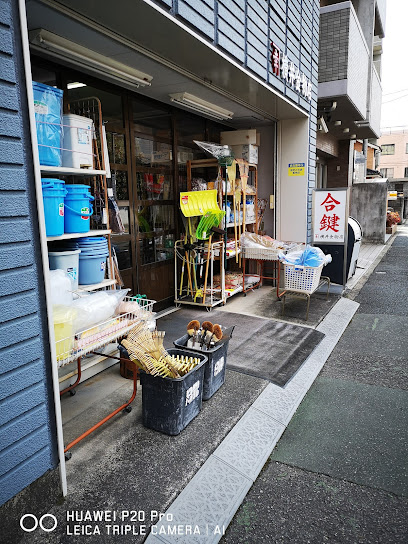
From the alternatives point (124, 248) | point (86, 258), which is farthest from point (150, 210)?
point (86, 258)

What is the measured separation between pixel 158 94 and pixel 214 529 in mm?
5205

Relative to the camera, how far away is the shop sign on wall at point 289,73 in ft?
18.3

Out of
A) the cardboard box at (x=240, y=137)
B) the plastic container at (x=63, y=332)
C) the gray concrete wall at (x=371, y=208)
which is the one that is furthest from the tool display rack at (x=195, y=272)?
the gray concrete wall at (x=371, y=208)

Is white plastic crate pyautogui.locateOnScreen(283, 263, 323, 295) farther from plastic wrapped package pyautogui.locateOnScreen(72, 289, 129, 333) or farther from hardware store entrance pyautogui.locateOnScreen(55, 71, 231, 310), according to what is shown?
plastic wrapped package pyautogui.locateOnScreen(72, 289, 129, 333)

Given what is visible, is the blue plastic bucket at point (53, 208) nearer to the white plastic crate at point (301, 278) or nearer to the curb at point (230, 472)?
the curb at point (230, 472)

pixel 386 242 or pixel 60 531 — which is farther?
pixel 386 242

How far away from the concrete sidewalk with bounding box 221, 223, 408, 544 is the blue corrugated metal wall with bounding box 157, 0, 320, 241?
3.77 m

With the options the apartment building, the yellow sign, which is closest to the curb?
the yellow sign

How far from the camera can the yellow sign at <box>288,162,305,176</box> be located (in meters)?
7.59

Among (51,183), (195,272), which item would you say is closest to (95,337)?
(51,183)

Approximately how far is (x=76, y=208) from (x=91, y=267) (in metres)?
0.63

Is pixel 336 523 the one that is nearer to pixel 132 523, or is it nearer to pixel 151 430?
pixel 132 523

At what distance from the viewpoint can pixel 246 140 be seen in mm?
7234

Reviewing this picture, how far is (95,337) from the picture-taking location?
2.90 meters
